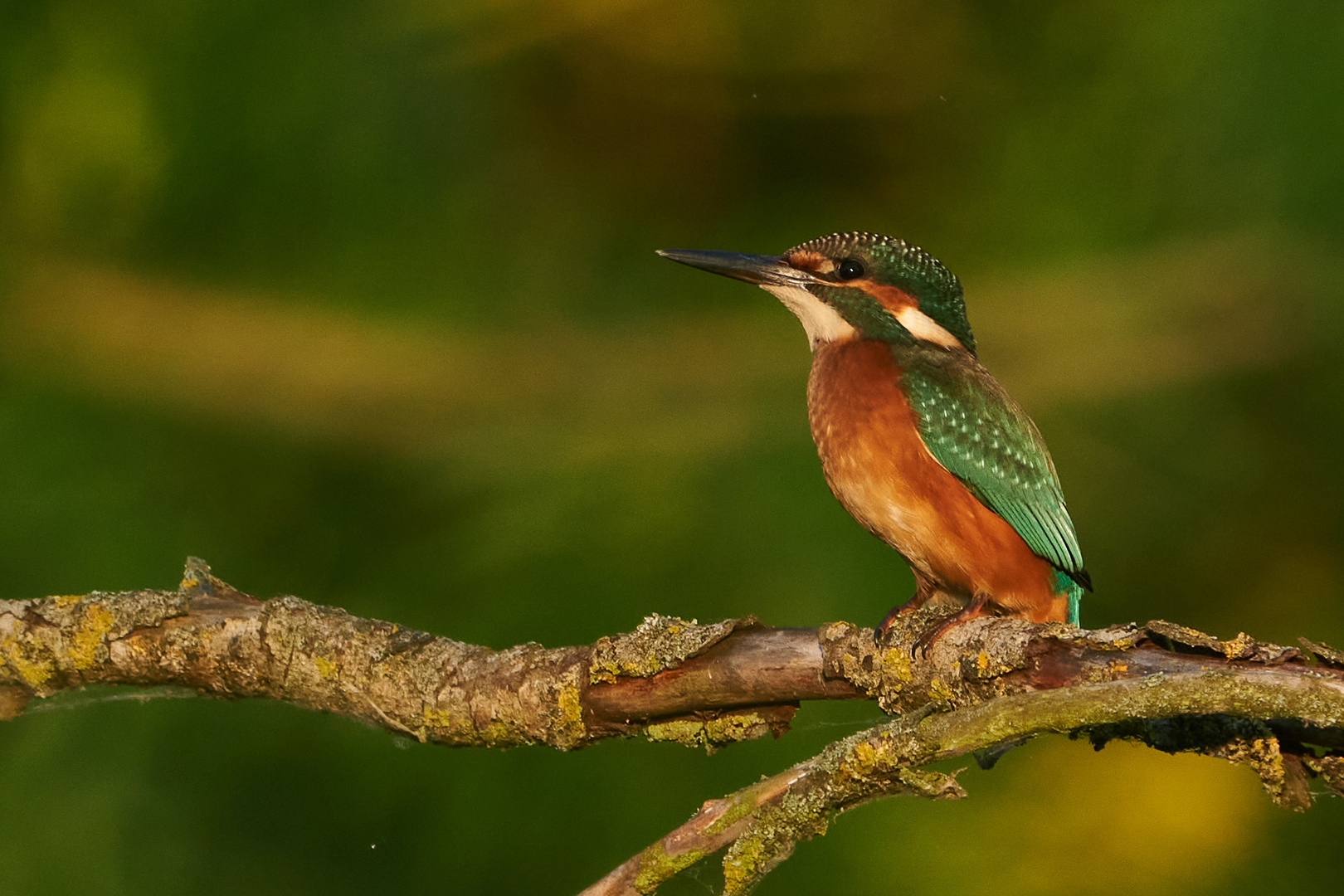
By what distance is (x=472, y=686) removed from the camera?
82.3 inches

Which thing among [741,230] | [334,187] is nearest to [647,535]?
[741,230]

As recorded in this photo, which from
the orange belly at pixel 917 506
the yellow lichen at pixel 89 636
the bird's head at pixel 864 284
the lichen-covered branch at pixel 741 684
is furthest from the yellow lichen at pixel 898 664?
the yellow lichen at pixel 89 636

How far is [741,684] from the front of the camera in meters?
1.93

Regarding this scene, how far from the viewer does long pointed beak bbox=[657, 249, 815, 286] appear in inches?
114

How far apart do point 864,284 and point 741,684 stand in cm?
125

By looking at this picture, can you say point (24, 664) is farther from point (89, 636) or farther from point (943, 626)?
point (943, 626)

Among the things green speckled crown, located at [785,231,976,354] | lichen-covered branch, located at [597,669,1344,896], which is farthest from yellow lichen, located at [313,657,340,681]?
green speckled crown, located at [785,231,976,354]

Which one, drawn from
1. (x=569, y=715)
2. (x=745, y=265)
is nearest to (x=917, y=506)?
(x=745, y=265)

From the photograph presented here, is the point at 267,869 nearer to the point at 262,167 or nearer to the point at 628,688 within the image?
the point at 628,688

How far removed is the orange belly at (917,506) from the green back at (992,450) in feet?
0.08

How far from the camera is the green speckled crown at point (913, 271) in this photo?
2867mm

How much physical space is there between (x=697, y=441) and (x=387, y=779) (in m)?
1.06

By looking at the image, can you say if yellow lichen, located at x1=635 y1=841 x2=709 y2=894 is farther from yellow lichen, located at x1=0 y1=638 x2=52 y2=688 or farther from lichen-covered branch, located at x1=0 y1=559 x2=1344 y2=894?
yellow lichen, located at x1=0 y1=638 x2=52 y2=688

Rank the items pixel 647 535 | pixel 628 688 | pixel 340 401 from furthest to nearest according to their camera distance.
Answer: pixel 340 401 → pixel 647 535 → pixel 628 688
